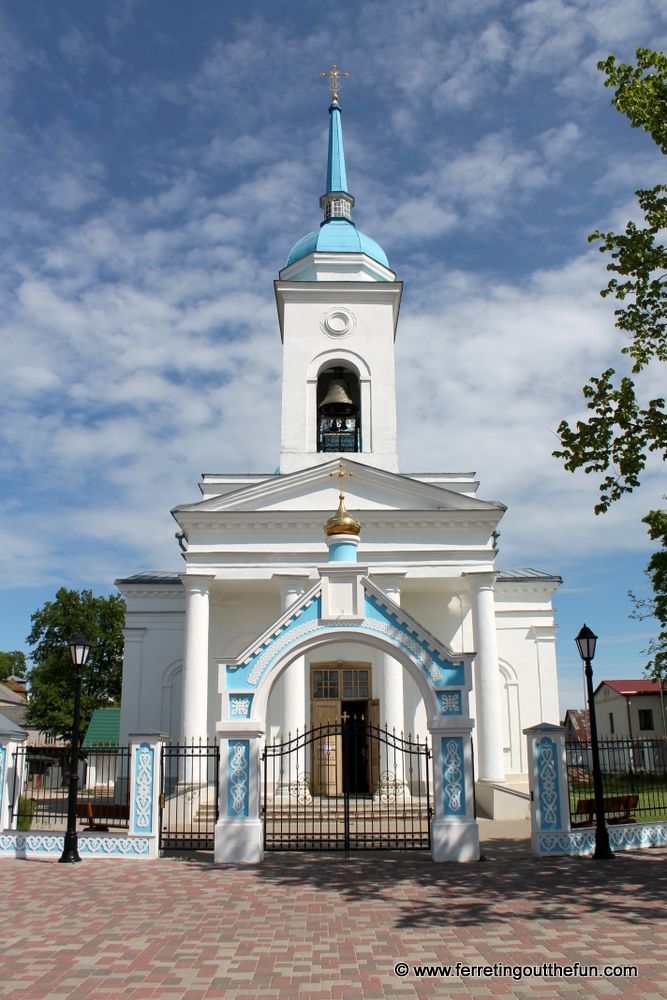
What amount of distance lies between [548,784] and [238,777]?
14.5ft

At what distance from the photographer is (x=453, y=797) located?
37.0 ft

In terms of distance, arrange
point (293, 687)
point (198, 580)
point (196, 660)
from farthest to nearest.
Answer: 1. point (198, 580)
2. point (196, 660)
3. point (293, 687)

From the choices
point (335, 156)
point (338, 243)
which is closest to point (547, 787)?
point (338, 243)

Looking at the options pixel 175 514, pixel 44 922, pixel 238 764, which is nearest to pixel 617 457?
pixel 238 764

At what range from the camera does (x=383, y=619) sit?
11961 millimetres

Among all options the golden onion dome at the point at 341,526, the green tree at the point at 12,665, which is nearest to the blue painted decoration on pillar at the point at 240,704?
the golden onion dome at the point at 341,526

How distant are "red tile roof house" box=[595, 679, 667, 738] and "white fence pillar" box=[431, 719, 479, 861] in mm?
31320

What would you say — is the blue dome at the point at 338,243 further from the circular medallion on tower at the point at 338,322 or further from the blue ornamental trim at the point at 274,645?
the blue ornamental trim at the point at 274,645

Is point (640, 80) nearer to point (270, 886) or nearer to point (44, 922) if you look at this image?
point (270, 886)

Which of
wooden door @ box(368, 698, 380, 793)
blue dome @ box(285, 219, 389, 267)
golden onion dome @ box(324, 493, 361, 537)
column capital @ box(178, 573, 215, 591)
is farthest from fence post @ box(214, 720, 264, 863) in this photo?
blue dome @ box(285, 219, 389, 267)

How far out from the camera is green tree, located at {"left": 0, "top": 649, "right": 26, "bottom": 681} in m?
71.6

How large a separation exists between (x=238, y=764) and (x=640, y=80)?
1081 centimetres

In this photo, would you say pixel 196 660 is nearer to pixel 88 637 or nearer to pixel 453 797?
pixel 453 797

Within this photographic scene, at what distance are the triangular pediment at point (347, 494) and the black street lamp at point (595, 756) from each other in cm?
694
